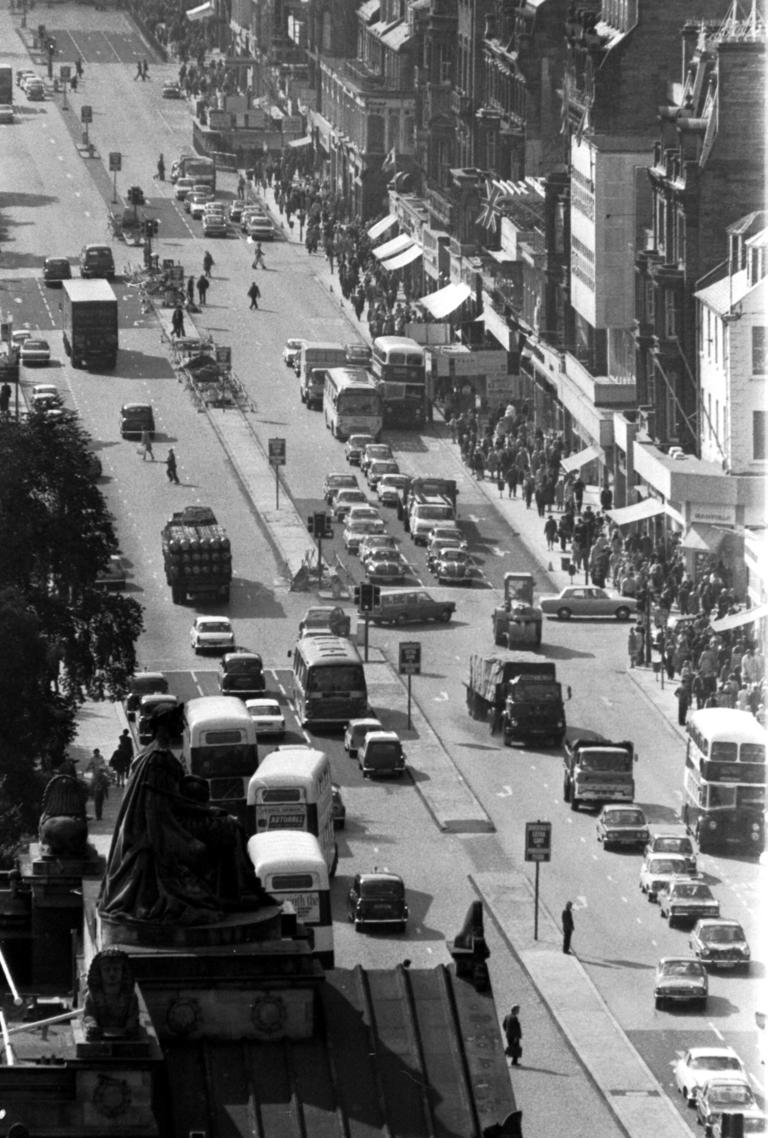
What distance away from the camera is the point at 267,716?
141875mm

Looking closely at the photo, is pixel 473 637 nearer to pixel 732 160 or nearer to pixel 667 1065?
pixel 732 160

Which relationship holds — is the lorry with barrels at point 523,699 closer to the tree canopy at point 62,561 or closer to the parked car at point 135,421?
the tree canopy at point 62,561

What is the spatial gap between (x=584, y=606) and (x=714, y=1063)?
191 feet

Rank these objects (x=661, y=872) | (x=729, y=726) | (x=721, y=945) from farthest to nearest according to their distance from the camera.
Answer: (x=729, y=726)
(x=661, y=872)
(x=721, y=945)

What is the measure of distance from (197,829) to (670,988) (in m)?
61.6

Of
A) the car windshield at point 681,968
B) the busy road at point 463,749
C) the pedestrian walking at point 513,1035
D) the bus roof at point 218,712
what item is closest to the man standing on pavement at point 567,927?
the busy road at point 463,749

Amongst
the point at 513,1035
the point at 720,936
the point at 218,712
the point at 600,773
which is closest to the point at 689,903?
the point at 720,936

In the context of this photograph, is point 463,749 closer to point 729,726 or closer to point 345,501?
point 729,726

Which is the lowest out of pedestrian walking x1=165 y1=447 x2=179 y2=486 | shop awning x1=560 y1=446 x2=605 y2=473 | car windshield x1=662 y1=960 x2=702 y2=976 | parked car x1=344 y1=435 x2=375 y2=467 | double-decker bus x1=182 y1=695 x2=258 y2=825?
parked car x1=344 y1=435 x2=375 y2=467

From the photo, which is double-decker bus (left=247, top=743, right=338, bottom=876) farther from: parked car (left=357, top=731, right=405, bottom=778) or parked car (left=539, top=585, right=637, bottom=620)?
parked car (left=539, top=585, right=637, bottom=620)

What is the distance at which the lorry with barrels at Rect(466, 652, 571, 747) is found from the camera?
13900cm

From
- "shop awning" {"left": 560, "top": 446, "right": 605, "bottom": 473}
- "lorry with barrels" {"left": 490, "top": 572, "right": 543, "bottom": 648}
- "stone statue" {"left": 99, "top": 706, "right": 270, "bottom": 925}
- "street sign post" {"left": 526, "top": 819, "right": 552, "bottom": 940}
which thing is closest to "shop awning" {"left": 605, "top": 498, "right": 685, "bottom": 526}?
"shop awning" {"left": 560, "top": 446, "right": 605, "bottom": 473}

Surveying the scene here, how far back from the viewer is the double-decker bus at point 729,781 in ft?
405

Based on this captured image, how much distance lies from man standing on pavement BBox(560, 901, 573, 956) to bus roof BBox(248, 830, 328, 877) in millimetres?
7091
